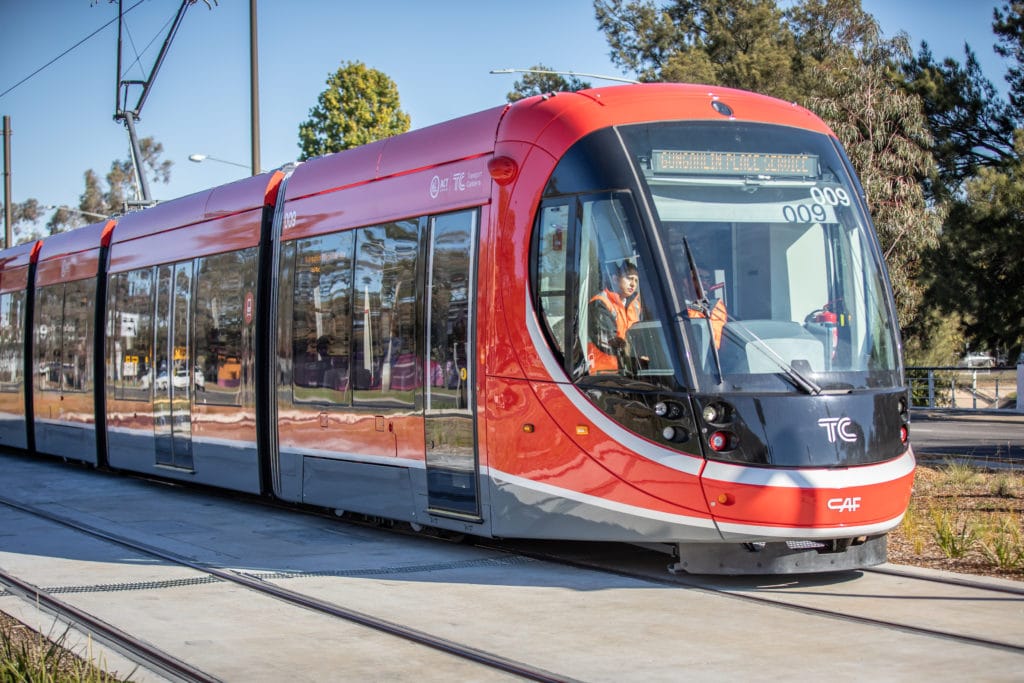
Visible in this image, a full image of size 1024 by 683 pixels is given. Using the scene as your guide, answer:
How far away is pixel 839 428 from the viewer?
8297 millimetres

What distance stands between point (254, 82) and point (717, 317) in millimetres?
18807

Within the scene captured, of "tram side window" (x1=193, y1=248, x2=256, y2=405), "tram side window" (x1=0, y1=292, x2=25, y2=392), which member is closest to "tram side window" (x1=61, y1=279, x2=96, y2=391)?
"tram side window" (x1=0, y1=292, x2=25, y2=392)

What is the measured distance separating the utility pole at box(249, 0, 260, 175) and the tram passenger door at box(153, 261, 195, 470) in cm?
966

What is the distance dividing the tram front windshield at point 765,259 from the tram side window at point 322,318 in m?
3.71

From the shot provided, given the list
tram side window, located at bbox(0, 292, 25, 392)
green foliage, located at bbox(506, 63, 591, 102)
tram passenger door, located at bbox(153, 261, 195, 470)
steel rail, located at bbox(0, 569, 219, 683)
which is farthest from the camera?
green foliage, located at bbox(506, 63, 591, 102)

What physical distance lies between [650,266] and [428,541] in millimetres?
3723

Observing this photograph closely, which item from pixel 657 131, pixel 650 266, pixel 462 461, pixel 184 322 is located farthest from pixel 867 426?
pixel 184 322

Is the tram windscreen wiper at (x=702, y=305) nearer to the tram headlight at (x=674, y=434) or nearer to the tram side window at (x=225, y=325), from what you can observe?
the tram headlight at (x=674, y=434)

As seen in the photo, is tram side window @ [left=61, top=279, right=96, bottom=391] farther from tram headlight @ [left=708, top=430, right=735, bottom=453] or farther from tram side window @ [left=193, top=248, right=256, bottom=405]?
tram headlight @ [left=708, top=430, right=735, bottom=453]

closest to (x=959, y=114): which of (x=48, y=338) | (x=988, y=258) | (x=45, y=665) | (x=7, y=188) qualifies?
(x=988, y=258)

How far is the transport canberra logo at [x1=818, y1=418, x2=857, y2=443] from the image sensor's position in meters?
8.26

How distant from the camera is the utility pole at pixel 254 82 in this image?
25078mm

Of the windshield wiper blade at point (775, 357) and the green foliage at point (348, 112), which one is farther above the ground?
the green foliage at point (348, 112)

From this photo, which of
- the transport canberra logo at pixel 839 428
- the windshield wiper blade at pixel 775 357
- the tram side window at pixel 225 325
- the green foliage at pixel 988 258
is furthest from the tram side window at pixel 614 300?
the green foliage at pixel 988 258
